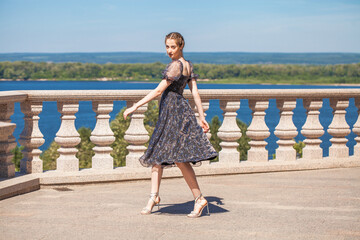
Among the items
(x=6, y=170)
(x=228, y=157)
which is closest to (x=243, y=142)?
(x=228, y=157)

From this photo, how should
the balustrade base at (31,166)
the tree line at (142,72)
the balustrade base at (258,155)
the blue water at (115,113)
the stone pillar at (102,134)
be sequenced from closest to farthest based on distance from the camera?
the balustrade base at (31,166) < the stone pillar at (102,134) < the balustrade base at (258,155) < the blue water at (115,113) < the tree line at (142,72)

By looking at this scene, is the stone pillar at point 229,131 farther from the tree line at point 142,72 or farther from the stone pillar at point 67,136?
the tree line at point 142,72

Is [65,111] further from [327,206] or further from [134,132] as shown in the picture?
[327,206]

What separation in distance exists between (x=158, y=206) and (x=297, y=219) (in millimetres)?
1372

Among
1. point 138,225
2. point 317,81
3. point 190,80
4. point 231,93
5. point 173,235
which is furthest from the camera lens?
point 317,81

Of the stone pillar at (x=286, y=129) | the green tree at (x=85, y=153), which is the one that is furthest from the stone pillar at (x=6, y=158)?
the green tree at (x=85, y=153)

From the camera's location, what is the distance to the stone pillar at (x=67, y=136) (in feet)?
24.2

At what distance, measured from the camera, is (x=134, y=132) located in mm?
7711

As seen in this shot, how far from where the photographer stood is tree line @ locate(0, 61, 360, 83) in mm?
115562

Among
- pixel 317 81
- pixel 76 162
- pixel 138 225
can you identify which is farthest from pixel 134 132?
pixel 317 81

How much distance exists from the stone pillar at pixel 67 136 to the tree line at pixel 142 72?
9845 cm

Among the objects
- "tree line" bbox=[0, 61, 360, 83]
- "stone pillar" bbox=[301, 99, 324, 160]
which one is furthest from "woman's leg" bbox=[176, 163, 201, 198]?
"tree line" bbox=[0, 61, 360, 83]

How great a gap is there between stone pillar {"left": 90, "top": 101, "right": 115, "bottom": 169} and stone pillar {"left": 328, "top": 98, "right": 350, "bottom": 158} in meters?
3.49

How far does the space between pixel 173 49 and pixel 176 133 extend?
797mm
